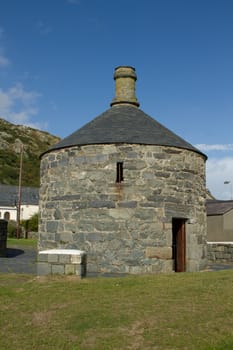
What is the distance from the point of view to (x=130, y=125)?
1371 cm

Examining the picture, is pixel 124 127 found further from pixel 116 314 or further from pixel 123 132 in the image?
pixel 116 314

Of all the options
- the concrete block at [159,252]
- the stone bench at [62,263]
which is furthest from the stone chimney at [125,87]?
the stone bench at [62,263]

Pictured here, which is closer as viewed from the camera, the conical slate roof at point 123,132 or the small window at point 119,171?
the small window at point 119,171

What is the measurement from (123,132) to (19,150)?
79.7 metres

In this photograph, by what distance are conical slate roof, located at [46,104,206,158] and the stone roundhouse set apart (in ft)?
0.12

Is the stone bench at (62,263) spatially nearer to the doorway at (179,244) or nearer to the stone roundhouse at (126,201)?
the stone roundhouse at (126,201)

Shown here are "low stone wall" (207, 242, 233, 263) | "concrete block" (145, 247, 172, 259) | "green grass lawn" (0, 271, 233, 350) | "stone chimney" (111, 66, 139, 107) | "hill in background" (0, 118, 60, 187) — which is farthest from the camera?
"hill in background" (0, 118, 60, 187)

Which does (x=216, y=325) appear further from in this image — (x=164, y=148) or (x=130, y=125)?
(x=130, y=125)

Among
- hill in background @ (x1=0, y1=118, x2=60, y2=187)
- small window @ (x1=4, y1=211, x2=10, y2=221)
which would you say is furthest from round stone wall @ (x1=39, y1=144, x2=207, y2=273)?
hill in background @ (x1=0, y1=118, x2=60, y2=187)

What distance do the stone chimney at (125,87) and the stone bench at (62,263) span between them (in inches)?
311

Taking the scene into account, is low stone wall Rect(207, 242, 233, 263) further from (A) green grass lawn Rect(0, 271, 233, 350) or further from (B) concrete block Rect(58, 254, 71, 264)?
(B) concrete block Rect(58, 254, 71, 264)

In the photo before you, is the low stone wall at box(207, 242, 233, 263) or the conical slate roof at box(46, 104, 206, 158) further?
the low stone wall at box(207, 242, 233, 263)

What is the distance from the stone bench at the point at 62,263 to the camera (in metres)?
9.66

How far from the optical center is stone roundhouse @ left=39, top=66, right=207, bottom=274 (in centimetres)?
1199
